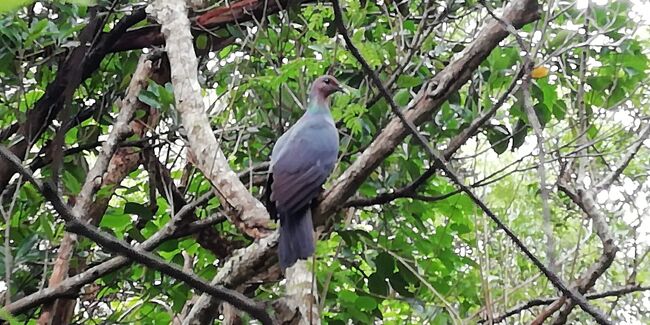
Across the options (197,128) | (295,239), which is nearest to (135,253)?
(295,239)

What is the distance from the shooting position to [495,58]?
2102 millimetres

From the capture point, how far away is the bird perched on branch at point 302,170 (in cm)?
159

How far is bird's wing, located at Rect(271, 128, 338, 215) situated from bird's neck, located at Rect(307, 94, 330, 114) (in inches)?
6.0

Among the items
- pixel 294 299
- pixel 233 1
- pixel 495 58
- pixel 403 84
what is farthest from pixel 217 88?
pixel 294 299

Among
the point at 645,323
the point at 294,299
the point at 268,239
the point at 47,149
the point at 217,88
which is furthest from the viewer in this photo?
the point at 645,323

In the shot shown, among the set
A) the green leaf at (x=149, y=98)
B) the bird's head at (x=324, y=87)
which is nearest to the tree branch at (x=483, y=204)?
the bird's head at (x=324, y=87)

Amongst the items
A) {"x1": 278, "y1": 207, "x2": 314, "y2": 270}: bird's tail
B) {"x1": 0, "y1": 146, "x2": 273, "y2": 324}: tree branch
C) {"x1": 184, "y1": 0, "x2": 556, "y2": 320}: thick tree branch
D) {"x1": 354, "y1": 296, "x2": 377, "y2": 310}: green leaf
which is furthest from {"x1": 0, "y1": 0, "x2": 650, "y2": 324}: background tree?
{"x1": 0, "y1": 146, "x2": 273, "y2": 324}: tree branch

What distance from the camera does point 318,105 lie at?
6.81ft

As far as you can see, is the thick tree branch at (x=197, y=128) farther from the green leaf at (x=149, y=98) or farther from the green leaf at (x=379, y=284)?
the green leaf at (x=379, y=284)

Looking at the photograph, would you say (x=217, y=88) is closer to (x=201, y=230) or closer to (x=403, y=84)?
(x=201, y=230)

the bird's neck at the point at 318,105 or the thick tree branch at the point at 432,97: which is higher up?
the bird's neck at the point at 318,105

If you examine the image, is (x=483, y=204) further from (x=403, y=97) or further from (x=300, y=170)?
(x=403, y=97)

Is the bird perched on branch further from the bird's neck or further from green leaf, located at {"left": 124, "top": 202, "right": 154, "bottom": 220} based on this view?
green leaf, located at {"left": 124, "top": 202, "right": 154, "bottom": 220}

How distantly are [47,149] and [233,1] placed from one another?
70cm
